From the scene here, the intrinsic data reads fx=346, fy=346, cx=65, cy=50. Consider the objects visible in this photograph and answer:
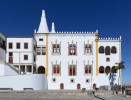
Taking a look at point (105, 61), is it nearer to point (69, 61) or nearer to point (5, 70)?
point (69, 61)

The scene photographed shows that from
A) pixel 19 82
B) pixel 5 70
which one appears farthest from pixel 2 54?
pixel 19 82

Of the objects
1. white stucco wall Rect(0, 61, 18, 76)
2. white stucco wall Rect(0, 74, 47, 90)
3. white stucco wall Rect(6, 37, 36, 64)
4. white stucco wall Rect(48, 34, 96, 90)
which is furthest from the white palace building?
white stucco wall Rect(0, 61, 18, 76)

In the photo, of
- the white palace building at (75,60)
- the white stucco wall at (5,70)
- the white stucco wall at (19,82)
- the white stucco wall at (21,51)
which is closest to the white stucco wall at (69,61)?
the white palace building at (75,60)

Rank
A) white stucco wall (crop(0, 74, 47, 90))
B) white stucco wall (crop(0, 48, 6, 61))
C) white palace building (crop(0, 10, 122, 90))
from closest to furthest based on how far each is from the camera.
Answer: white stucco wall (crop(0, 74, 47, 90)) < white stucco wall (crop(0, 48, 6, 61)) < white palace building (crop(0, 10, 122, 90))

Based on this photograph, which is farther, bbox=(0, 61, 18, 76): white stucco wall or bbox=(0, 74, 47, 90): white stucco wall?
bbox=(0, 61, 18, 76): white stucco wall

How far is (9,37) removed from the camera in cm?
7250

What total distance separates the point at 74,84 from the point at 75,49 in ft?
25.1

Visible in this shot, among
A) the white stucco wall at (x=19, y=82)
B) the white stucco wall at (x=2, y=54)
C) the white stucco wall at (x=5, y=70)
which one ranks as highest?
the white stucco wall at (x=2, y=54)

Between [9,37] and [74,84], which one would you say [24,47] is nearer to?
[9,37]

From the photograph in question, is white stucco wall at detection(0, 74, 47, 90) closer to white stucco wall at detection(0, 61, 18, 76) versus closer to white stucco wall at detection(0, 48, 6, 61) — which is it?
white stucco wall at detection(0, 61, 18, 76)

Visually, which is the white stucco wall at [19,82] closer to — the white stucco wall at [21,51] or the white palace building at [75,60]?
the white stucco wall at [21,51]

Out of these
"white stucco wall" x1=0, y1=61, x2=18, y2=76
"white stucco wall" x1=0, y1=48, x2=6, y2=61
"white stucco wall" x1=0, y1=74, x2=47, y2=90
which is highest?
"white stucco wall" x1=0, y1=48, x2=6, y2=61

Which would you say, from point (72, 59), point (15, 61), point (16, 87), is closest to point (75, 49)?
point (72, 59)

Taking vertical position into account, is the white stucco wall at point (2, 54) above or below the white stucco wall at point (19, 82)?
above
